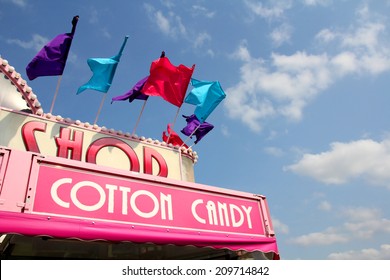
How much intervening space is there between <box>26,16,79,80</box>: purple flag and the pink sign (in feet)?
15.4

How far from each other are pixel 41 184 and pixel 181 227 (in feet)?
6.16

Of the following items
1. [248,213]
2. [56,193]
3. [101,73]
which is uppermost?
[101,73]

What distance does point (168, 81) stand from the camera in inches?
348

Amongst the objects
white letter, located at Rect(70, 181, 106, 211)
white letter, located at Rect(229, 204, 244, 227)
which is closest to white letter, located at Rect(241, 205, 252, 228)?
white letter, located at Rect(229, 204, 244, 227)

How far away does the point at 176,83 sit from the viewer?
351 inches

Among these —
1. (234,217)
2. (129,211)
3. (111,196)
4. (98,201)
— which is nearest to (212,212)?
(234,217)

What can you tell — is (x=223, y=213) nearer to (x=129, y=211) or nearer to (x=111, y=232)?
(x=129, y=211)

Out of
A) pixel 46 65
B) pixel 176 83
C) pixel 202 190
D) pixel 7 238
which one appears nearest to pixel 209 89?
pixel 176 83

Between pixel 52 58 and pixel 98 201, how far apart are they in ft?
17.2

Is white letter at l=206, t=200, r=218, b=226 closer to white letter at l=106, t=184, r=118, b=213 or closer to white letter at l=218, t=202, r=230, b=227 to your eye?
white letter at l=218, t=202, r=230, b=227

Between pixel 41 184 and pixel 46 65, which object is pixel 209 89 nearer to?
pixel 46 65

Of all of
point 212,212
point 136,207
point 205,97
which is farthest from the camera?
point 205,97

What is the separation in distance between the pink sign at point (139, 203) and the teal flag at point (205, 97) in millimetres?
4382

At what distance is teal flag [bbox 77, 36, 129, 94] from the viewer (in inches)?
327
